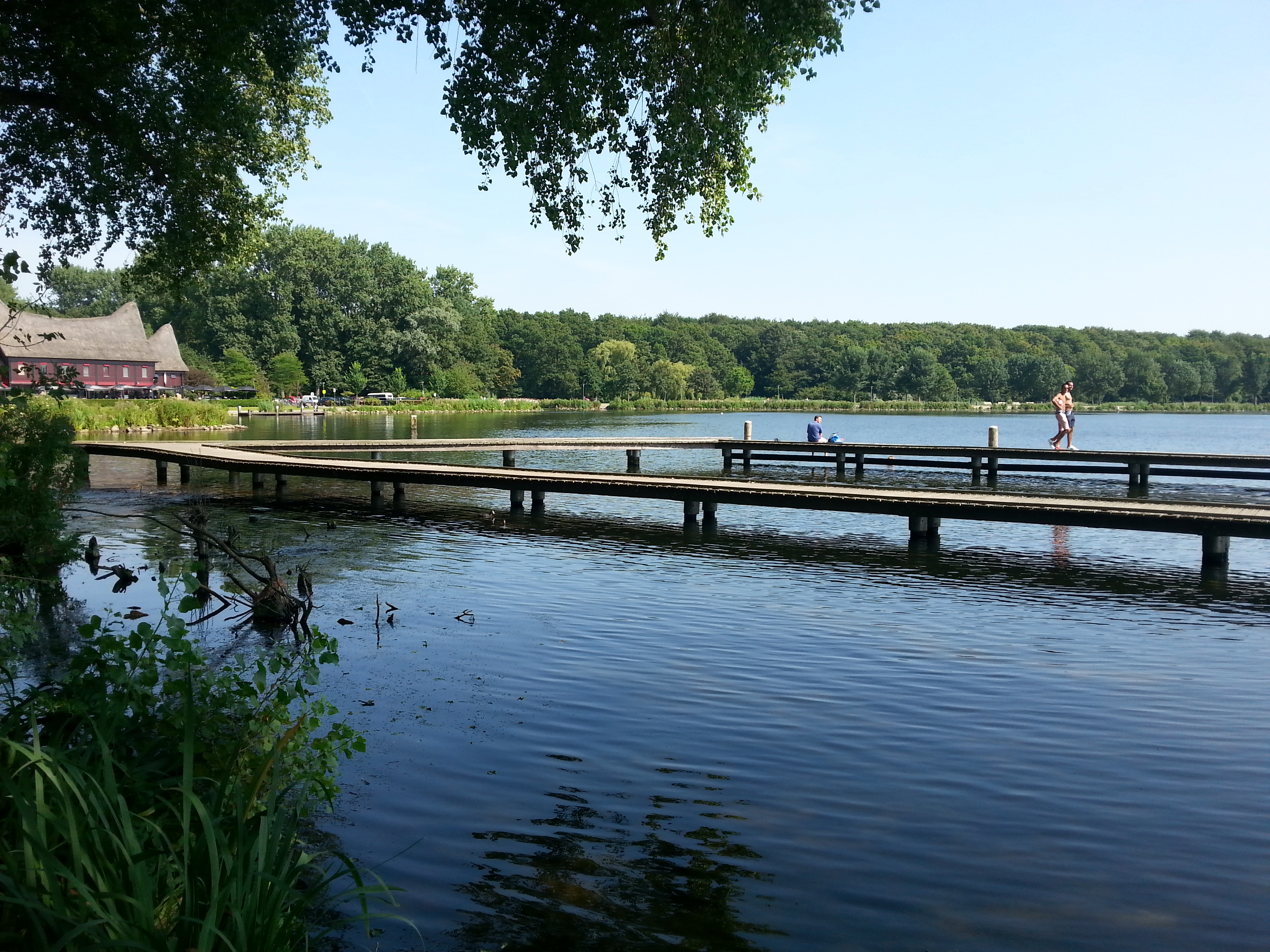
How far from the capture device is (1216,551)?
595 inches

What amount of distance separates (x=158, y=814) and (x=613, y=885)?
210 cm

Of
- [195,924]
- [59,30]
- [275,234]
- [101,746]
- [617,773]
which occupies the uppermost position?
[275,234]

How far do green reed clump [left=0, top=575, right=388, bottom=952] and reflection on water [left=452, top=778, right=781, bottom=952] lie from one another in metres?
0.75

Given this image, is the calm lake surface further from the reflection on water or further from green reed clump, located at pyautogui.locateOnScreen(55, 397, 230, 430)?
green reed clump, located at pyautogui.locateOnScreen(55, 397, 230, 430)

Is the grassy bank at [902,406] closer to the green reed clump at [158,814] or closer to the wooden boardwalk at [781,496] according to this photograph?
the wooden boardwalk at [781,496]

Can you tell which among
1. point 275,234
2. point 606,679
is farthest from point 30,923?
point 275,234

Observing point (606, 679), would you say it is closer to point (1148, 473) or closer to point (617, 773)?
point (617, 773)

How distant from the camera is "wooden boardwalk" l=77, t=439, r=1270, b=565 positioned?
1500 centimetres

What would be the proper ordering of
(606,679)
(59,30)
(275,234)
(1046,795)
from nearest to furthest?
(1046,795) → (606,679) → (59,30) → (275,234)

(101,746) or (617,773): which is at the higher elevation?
(101,746)

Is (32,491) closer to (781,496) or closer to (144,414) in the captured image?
(781,496)

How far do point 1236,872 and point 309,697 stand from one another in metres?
6.17

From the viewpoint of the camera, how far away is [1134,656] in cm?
998

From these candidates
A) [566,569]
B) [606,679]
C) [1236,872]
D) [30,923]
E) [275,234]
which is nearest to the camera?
[30,923]
